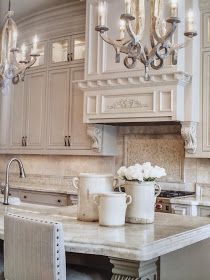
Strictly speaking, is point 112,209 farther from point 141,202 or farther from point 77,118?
point 77,118

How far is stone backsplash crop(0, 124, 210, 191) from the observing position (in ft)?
15.5

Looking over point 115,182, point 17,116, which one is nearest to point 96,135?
point 17,116

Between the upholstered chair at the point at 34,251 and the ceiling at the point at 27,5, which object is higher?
the ceiling at the point at 27,5

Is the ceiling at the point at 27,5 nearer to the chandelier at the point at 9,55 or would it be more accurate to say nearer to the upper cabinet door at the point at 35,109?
the upper cabinet door at the point at 35,109

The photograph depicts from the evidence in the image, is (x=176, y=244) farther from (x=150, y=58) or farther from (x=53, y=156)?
(x=53, y=156)

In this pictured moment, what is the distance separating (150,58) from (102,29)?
333 millimetres

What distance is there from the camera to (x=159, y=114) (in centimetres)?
432

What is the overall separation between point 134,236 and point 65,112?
3.68 meters

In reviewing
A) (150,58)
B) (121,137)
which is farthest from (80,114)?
(150,58)

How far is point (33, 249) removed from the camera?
6.20ft

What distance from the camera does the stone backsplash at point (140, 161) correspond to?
473 centimetres

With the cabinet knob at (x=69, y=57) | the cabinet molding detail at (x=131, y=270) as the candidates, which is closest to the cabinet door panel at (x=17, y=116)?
the cabinet knob at (x=69, y=57)

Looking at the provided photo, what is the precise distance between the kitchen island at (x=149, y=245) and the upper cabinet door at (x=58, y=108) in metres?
2.92

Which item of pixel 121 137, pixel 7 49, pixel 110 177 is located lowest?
pixel 110 177
